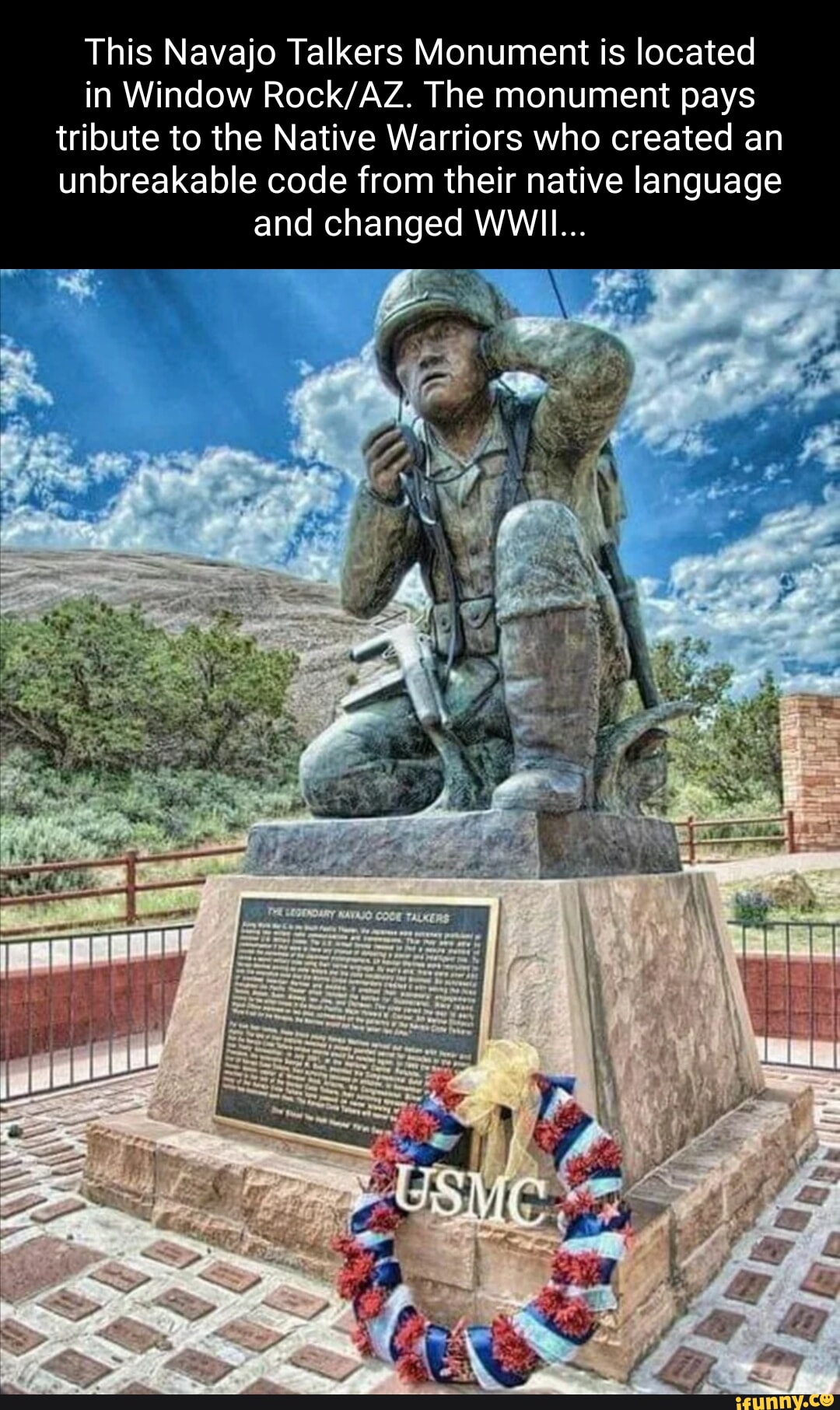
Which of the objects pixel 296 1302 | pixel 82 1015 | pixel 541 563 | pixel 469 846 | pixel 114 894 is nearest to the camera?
pixel 296 1302

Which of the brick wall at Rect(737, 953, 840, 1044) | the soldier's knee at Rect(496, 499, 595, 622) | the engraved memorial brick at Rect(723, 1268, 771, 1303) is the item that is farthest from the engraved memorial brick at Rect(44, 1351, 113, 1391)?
the brick wall at Rect(737, 953, 840, 1044)

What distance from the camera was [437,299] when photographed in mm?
3531

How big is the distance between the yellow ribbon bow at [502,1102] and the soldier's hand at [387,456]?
7.13 feet

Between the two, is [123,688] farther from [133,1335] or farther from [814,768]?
[133,1335]

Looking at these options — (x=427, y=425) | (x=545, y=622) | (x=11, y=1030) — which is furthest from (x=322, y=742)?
(x=11, y=1030)

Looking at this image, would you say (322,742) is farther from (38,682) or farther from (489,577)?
(38,682)

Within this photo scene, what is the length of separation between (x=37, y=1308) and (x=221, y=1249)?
578mm

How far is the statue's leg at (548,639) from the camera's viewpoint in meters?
3.26

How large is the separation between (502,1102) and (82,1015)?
541 centimetres

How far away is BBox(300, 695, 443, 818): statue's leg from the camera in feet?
12.3

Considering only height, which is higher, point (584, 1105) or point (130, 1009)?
point (584, 1105)

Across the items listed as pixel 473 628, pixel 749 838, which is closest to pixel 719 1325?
pixel 473 628

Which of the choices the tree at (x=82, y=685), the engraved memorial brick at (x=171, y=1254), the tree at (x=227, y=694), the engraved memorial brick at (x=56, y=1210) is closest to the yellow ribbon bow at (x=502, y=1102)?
the engraved memorial brick at (x=171, y=1254)

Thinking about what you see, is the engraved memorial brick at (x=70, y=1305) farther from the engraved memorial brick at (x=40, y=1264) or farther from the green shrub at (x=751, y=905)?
the green shrub at (x=751, y=905)
